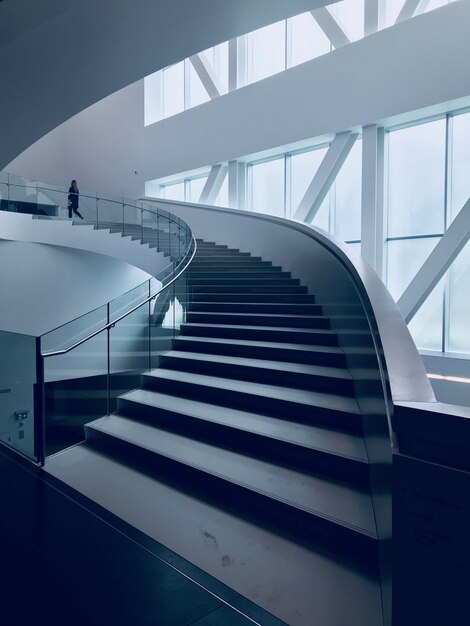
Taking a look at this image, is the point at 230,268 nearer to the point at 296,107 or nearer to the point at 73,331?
the point at 73,331

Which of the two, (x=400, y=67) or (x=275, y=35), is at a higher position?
(x=275, y=35)

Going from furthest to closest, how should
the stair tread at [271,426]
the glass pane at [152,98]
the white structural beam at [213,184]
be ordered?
the glass pane at [152,98], the white structural beam at [213,184], the stair tread at [271,426]

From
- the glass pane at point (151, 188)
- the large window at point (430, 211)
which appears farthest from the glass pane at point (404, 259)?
the glass pane at point (151, 188)

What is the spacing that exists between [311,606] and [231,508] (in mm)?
1062

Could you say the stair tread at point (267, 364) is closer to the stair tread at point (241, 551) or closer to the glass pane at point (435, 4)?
the stair tread at point (241, 551)

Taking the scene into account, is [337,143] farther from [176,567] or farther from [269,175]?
[176,567]

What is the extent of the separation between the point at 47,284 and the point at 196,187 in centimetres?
661

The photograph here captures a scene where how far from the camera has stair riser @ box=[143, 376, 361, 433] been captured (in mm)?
3896

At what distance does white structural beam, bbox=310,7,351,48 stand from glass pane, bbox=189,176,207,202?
6.44m

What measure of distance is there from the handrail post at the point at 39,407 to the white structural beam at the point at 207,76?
44.8ft

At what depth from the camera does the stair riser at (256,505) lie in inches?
109

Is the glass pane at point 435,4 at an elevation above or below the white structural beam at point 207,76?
below

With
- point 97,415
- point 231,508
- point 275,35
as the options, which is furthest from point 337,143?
point 231,508

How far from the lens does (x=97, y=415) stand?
16.8 ft
